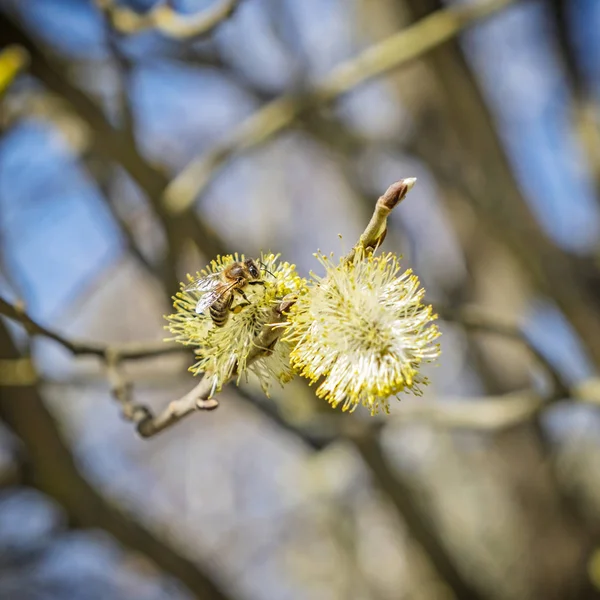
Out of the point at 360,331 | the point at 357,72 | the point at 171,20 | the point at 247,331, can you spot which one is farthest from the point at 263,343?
the point at 357,72

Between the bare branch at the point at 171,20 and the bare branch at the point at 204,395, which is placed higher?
the bare branch at the point at 171,20

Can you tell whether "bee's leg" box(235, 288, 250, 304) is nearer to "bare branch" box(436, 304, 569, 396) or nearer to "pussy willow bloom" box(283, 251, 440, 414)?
"pussy willow bloom" box(283, 251, 440, 414)

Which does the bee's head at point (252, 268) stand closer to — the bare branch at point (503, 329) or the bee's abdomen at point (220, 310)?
the bee's abdomen at point (220, 310)

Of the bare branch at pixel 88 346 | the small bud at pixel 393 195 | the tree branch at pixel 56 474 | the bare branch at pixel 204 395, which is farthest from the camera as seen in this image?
the tree branch at pixel 56 474

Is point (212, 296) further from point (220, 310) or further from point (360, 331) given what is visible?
point (360, 331)

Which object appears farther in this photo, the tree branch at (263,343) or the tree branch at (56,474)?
the tree branch at (56,474)

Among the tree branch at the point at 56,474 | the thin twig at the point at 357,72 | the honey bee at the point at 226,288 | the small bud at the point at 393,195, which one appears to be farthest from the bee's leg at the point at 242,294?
the tree branch at the point at 56,474

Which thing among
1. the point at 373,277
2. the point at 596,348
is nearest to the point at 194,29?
the point at 373,277
